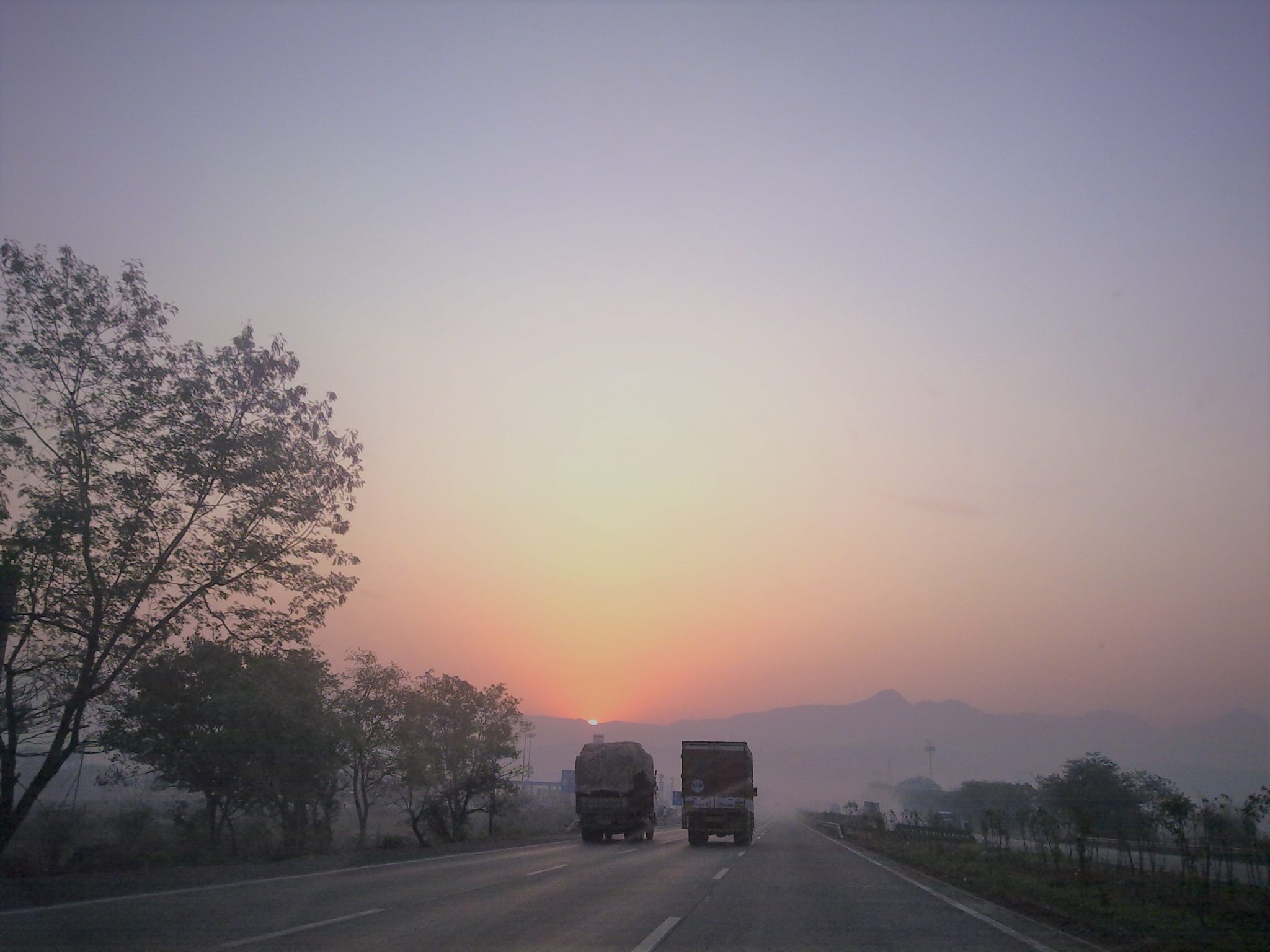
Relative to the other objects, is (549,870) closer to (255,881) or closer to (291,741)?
(255,881)

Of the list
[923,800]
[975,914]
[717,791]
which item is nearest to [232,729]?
[717,791]

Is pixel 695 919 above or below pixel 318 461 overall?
below

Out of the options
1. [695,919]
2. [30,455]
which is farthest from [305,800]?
[695,919]

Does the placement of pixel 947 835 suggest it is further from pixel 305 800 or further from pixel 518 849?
pixel 305 800

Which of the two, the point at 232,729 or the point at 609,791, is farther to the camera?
the point at 609,791

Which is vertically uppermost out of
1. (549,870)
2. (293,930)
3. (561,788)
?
(293,930)

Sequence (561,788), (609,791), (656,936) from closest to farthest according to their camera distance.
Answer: (656,936) → (609,791) → (561,788)

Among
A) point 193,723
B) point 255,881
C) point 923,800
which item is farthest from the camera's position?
point 923,800

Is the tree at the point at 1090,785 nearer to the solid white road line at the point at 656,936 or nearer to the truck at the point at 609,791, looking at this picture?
the truck at the point at 609,791

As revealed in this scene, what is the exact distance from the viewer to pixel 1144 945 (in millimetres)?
10289

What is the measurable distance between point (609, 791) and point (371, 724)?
11002 mm

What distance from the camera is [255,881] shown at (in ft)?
53.9

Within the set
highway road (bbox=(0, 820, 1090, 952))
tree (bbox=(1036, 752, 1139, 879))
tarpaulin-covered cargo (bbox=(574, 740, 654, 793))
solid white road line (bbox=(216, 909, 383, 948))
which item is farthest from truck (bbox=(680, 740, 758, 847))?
tree (bbox=(1036, 752, 1139, 879))

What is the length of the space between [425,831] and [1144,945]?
36.1m
